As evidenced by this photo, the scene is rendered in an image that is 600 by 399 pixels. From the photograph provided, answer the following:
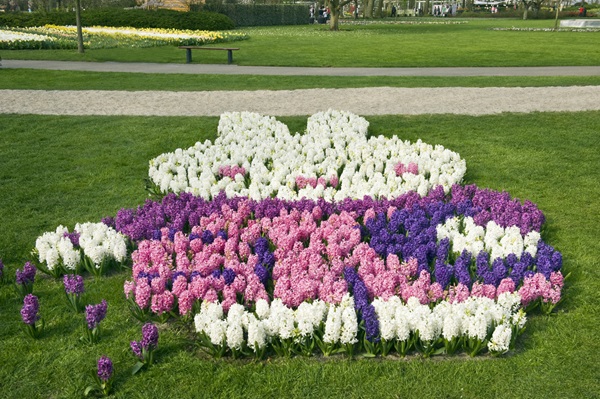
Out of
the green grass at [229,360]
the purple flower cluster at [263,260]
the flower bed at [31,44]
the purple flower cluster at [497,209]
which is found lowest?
the green grass at [229,360]

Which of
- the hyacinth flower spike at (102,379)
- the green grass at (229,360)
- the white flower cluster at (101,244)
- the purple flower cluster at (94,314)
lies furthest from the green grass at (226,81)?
the hyacinth flower spike at (102,379)

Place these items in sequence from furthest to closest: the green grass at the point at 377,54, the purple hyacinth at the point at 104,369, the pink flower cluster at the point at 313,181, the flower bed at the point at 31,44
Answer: the flower bed at the point at 31,44
the green grass at the point at 377,54
the pink flower cluster at the point at 313,181
the purple hyacinth at the point at 104,369

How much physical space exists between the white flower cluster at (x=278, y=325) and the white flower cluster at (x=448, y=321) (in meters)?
0.27

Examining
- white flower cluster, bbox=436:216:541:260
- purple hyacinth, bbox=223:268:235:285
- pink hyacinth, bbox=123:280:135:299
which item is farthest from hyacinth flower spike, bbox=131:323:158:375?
white flower cluster, bbox=436:216:541:260

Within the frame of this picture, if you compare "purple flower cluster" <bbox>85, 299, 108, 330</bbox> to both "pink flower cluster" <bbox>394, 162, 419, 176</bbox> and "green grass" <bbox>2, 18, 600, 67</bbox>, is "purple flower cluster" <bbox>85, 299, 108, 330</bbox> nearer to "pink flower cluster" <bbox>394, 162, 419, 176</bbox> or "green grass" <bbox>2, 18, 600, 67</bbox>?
"pink flower cluster" <bbox>394, 162, 419, 176</bbox>

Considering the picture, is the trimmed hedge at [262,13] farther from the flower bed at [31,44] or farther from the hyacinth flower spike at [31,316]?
the hyacinth flower spike at [31,316]

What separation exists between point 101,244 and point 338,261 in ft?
7.57

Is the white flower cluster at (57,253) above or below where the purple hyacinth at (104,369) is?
above

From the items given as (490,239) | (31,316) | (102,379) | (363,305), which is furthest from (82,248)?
(490,239)

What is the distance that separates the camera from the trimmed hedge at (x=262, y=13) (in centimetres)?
4958

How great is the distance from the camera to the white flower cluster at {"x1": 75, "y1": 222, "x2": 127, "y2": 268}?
562 centimetres

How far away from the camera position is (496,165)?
9.33 metres

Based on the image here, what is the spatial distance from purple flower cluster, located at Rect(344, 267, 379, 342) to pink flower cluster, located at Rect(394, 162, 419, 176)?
3280 mm

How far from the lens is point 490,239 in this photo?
5.71m
